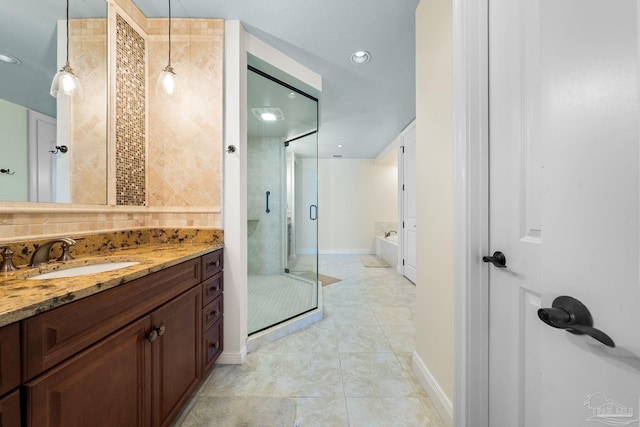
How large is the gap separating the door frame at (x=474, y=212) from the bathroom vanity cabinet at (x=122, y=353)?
51.5 inches

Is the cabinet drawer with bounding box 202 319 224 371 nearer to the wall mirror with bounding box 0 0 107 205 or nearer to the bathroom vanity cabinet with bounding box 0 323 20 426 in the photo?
the bathroom vanity cabinet with bounding box 0 323 20 426

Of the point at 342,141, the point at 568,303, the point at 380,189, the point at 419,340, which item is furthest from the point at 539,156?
the point at 380,189

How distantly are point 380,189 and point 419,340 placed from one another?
4657 millimetres

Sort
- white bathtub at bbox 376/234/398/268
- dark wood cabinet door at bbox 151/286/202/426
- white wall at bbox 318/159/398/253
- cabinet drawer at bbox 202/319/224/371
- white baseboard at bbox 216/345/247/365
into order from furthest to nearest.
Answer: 1. white wall at bbox 318/159/398/253
2. white bathtub at bbox 376/234/398/268
3. white baseboard at bbox 216/345/247/365
4. cabinet drawer at bbox 202/319/224/371
5. dark wood cabinet door at bbox 151/286/202/426

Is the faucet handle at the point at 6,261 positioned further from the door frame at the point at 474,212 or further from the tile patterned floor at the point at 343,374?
the door frame at the point at 474,212

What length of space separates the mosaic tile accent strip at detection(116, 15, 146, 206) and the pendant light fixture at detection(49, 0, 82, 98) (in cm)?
27

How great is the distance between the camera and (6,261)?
0.87 metres

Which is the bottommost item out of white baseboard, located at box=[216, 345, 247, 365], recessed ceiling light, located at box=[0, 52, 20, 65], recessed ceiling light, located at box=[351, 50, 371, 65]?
white baseboard, located at box=[216, 345, 247, 365]

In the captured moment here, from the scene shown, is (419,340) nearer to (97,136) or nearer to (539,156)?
(539,156)

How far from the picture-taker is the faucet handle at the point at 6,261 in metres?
0.86

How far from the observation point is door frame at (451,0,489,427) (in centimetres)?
92

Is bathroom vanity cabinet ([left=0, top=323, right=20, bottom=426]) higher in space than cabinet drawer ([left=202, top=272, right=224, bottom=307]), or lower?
higher

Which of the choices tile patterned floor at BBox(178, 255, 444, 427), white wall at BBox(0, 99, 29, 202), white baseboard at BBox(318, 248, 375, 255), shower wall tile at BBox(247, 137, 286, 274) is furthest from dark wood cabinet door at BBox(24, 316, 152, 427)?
white baseboard at BBox(318, 248, 375, 255)

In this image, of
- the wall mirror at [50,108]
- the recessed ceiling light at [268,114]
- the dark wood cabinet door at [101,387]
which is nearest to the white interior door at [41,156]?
the wall mirror at [50,108]
